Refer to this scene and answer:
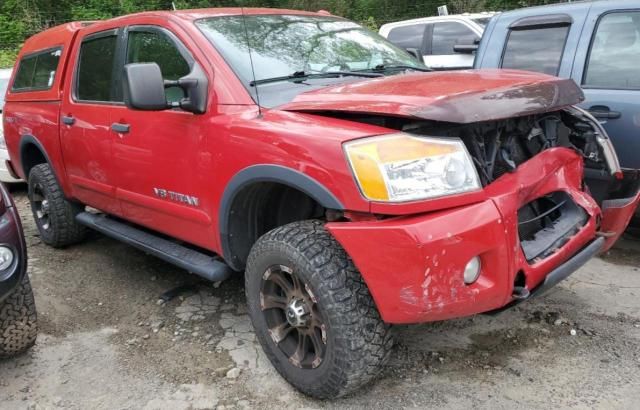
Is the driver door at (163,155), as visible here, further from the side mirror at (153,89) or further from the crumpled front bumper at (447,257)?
the crumpled front bumper at (447,257)

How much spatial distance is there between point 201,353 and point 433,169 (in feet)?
5.66

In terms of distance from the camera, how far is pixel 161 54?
348 centimetres

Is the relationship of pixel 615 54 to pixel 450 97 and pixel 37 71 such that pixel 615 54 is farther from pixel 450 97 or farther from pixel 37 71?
pixel 37 71

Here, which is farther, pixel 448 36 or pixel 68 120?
pixel 448 36

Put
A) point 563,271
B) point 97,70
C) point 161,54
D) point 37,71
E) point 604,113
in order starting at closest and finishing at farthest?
point 563,271
point 161,54
point 604,113
point 97,70
point 37,71

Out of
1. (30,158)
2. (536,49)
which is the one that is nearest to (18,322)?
(30,158)

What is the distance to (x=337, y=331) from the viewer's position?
2416mm

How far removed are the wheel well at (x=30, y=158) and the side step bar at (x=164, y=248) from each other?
3.54 feet

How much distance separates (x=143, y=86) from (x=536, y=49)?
2925mm

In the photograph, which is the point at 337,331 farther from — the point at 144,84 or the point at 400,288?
the point at 144,84

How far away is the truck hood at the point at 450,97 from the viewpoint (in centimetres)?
227

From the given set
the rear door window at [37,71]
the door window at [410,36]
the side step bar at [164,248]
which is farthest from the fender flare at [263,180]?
the door window at [410,36]

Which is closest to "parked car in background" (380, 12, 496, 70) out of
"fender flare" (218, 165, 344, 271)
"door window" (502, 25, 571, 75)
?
"door window" (502, 25, 571, 75)

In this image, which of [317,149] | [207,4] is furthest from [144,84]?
[207,4]
